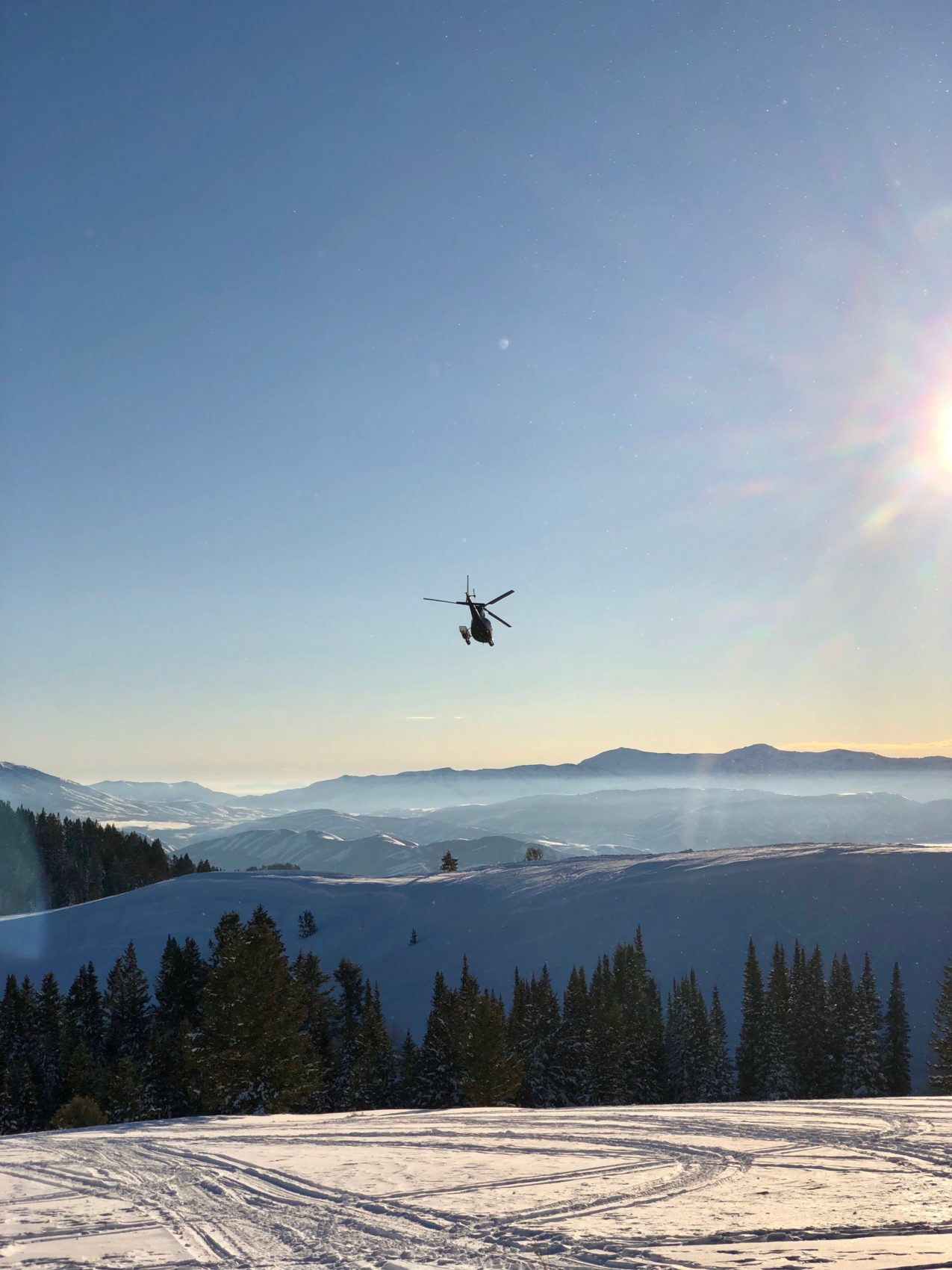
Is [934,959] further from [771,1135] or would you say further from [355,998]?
[771,1135]

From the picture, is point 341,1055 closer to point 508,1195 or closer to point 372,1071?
point 372,1071

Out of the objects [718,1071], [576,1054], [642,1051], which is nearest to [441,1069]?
[576,1054]

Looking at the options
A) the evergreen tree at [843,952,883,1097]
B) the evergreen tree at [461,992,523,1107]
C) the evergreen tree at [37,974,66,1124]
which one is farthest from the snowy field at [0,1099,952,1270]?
the evergreen tree at [37,974,66,1124]

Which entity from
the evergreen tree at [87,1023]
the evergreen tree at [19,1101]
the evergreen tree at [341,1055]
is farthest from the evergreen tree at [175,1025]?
the evergreen tree at [341,1055]

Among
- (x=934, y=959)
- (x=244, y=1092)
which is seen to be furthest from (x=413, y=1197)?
(x=934, y=959)

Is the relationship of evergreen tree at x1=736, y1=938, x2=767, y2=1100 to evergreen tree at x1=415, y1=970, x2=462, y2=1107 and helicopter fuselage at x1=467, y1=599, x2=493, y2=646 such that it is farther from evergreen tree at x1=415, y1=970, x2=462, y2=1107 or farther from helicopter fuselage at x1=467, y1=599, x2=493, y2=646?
helicopter fuselage at x1=467, y1=599, x2=493, y2=646

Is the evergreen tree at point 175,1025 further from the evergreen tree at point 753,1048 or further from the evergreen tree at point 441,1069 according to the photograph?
the evergreen tree at point 753,1048
